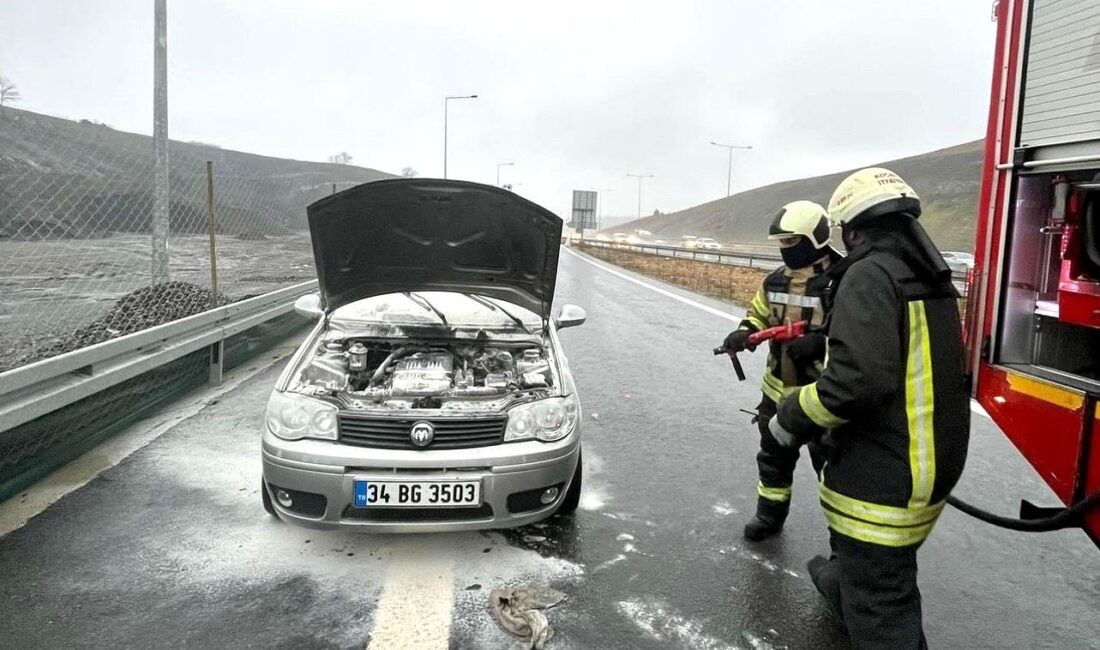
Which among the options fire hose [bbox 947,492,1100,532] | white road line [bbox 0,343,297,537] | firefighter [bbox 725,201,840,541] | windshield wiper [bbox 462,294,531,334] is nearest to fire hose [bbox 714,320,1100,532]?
fire hose [bbox 947,492,1100,532]

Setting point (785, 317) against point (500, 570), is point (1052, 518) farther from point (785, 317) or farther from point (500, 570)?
point (500, 570)

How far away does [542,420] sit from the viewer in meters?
3.34

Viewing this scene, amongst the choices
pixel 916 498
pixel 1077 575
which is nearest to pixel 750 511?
pixel 1077 575

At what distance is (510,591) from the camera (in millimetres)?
2947

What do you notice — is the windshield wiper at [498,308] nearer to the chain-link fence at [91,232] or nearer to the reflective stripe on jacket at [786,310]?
the reflective stripe on jacket at [786,310]

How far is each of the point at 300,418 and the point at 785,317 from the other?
8.14 feet

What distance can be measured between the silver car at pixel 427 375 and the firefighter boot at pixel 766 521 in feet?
3.02

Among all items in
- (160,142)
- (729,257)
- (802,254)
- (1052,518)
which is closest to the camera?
(1052,518)

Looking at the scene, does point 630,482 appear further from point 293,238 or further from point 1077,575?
point 293,238

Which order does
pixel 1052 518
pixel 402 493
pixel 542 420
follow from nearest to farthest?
pixel 1052 518, pixel 402 493, pixel 542 420

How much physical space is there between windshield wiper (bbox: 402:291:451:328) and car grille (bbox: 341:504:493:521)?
145cm

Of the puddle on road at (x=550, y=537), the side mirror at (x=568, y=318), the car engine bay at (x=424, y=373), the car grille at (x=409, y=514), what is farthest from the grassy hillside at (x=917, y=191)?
the car grille at (x=409, y=514)

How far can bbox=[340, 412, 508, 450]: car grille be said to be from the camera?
123 inches

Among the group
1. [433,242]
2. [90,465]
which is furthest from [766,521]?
[90,465]
